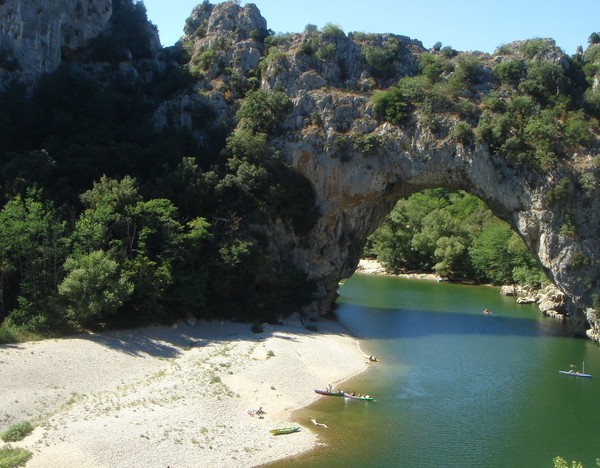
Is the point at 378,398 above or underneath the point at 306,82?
underneath

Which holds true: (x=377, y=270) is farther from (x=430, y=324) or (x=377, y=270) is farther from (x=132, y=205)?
(x=132, y=205)

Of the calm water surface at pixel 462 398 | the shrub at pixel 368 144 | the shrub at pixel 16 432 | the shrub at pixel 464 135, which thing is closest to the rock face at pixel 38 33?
Result: the shrub at pixel 368 144

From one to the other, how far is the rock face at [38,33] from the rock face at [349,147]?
0.28 feet

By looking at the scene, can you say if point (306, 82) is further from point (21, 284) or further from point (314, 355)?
point (21, 284)

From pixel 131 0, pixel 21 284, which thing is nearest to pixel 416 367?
pixel 21 284

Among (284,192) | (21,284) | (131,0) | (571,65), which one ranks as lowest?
(21,284)

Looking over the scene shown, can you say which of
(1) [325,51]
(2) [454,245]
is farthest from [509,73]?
(2) [454,245]

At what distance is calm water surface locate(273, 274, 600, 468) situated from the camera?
25.0 meters

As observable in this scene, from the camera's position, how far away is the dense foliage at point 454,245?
72625 millimetres

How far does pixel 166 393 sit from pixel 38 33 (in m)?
36.6

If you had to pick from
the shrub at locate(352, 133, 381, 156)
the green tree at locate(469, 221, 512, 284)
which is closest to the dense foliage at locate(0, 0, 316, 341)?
the shrub at locate(352, 133, 381, 156)

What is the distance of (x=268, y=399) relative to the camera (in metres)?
30.4

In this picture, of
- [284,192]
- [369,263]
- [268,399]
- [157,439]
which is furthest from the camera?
[369,263]

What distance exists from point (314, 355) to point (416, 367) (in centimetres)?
A: 606
